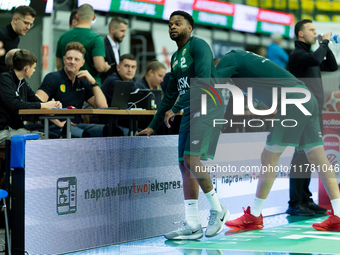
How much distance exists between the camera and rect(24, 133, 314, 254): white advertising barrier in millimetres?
4398

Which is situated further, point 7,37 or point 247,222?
point 7,37

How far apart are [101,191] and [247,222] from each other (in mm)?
1553

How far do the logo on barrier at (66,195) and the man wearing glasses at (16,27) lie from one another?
2318mm

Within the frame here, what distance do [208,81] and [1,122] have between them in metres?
2.01

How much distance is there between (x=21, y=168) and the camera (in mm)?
→ 4273

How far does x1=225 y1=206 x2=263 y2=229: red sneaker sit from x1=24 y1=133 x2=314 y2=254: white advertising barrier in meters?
0.29

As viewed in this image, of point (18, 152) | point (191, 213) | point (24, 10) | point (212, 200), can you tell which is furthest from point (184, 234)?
point (24, 10)

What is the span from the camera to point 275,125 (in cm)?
553

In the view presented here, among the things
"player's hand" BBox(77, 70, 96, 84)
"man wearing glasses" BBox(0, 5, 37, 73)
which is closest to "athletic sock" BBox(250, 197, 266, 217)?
"player's hand" BBox(77, 70, 96, 84)

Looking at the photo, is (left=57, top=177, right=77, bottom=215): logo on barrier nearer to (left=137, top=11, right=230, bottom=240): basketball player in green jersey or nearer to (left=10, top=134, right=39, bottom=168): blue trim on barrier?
(left=10, top=134, right=39, bottom=168): blue trim on barrier

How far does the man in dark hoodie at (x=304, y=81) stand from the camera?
6508 millimetres

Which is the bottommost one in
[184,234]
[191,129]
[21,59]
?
[184,234]

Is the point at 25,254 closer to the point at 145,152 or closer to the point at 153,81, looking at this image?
the point at 145,152

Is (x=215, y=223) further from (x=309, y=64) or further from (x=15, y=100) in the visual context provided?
(x=309, y=64)
